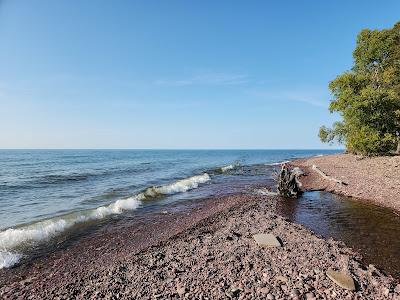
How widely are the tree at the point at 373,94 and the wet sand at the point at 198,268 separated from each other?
27267 millimetres

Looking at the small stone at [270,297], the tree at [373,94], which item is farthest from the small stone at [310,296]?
the tree at [373,94]

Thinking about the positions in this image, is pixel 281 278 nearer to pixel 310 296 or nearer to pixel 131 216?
pixel 310 296

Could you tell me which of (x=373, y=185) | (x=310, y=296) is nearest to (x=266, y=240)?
(x=310, y=296)

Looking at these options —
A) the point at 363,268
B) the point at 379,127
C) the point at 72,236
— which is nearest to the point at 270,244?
the point at 363,268

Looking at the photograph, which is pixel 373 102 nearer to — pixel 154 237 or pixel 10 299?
pixel 154 237

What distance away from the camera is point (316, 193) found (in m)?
20.6

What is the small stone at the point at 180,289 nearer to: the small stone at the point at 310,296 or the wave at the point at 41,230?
the small stone at the point at 310,296

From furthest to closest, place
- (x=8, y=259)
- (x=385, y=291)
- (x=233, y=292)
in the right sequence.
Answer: (x=8, y=259), (x=385, y=291), (x=233, y=292)

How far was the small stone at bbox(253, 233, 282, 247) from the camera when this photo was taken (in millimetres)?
9914

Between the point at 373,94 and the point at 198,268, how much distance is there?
3238 cm

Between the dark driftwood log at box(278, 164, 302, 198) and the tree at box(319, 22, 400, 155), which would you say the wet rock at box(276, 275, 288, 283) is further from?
the tree at box(319, 22, 400, 155)

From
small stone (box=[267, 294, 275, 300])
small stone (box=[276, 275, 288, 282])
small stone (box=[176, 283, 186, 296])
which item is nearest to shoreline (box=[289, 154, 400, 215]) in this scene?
small stone (box=[276, 275, 288, 282])

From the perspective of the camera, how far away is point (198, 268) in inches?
321

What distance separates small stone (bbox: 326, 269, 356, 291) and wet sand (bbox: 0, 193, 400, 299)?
0.43 ft
